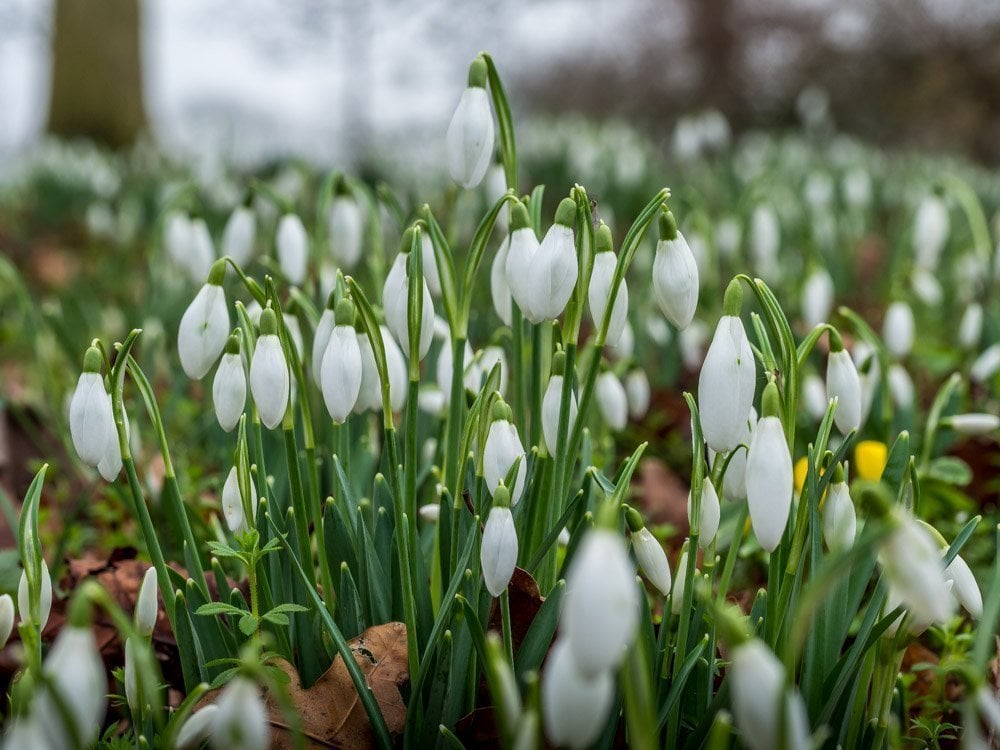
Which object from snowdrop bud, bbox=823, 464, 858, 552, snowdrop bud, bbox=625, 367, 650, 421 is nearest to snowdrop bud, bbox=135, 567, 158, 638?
snowdrop bud, bbox=823, 464, 858, 552

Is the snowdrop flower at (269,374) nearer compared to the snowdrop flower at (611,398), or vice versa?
the snowdrop flower at (269,374)

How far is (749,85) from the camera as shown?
Answer: 1455 cm

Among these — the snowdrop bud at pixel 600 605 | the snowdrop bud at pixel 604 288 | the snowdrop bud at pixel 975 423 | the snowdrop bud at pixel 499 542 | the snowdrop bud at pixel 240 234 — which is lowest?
the snowdrop bud at pixel 975 423

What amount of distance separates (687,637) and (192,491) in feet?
3.55

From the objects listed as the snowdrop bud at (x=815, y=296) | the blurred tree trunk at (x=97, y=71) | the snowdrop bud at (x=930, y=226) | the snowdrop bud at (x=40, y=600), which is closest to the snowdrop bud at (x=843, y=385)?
the snowdrop bud at (x=40, y=600)

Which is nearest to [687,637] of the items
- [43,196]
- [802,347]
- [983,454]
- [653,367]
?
[802,347]

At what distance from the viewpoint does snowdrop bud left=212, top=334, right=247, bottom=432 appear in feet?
4.24

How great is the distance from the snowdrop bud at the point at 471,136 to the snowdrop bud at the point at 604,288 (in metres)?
0.19

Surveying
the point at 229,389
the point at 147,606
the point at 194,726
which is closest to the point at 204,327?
the point at 229,389

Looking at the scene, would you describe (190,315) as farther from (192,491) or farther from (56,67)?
(56,67)

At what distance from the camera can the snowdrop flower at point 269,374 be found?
3.91 feet

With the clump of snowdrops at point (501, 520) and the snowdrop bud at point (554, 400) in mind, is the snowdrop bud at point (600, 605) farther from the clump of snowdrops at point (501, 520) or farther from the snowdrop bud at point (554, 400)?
the snowdrop bud at point (554, 400)

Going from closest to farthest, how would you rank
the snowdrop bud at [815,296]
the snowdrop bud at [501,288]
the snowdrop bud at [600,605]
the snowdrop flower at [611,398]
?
1. the snowdrop bud at [600,605]
2. the snowdrop bud at [501,288]
3. the snowdrop flower at [611,398]
4. the snowdrop bud at [815,296]

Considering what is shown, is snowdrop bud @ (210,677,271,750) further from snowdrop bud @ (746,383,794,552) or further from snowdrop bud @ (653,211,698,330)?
snowdrop bud @ (653,211,698,330)
